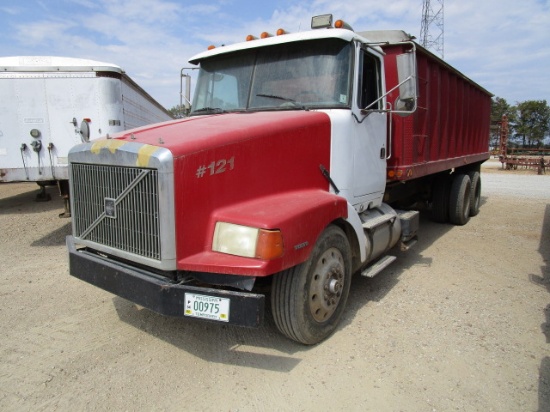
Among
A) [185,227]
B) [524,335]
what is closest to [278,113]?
[185,227]

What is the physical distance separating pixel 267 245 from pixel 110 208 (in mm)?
1313

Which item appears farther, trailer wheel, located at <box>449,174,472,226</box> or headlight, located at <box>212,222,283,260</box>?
trailer wheel, located at <box>449,174,472,226</box>

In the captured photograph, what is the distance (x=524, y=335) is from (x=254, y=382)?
2468mm

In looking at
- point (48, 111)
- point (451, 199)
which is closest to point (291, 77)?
point (48, 111)

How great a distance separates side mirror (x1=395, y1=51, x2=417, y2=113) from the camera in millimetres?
3711

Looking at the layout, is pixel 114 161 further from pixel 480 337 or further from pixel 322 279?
pixel 480 337

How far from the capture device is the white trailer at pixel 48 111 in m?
6.61

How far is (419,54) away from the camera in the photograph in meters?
5.43

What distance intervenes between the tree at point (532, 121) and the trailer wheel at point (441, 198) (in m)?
45.3

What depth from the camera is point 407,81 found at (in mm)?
3758

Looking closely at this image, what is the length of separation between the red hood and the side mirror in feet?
2.71

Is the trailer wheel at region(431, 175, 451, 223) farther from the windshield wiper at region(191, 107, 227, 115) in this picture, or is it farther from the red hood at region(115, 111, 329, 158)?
the windshield wiper at region(191, 107, 227, 115)

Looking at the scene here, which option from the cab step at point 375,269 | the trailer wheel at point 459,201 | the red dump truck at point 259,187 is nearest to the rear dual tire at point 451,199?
the trailer wheel at point 459,201

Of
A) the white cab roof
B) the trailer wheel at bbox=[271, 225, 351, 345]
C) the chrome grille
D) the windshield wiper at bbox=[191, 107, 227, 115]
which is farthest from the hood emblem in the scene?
the white cab roof
